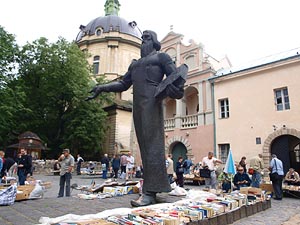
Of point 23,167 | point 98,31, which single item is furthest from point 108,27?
point 23,167

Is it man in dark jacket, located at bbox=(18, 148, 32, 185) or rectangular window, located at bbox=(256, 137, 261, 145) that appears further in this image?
rectangular window, located at bbox=(256, 137, 261, 145)

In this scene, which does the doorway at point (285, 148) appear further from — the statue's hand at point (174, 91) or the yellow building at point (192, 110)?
the statue's hand at point (174, 91)

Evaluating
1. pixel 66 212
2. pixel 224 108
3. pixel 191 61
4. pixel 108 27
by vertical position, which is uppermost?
pixel 108 27

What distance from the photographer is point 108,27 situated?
38094mm

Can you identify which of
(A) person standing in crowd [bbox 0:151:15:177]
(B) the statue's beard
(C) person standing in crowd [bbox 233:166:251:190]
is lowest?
(C) person standing in crowd [bbox 233:166:251:190]

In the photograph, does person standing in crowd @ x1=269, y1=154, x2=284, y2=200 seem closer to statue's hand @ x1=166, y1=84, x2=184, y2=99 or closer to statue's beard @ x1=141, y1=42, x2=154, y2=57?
statue's hand @ x1=166, y1=84, x2=184, y2=99

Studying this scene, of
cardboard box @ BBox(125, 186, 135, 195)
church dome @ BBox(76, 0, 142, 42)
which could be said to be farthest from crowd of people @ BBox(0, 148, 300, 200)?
church dome @ BBox(76, 0, 142, 42)

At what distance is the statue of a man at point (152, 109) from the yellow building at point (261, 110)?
12.6 m

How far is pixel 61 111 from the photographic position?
86.6 feet

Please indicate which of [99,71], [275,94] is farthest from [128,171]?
[99,71]

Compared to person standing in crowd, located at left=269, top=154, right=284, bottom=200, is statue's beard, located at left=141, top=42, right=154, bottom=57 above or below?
above

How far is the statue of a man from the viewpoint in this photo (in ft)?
15.1

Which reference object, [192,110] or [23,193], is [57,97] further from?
[23,193]

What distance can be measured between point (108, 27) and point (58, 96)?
55.7 ft
